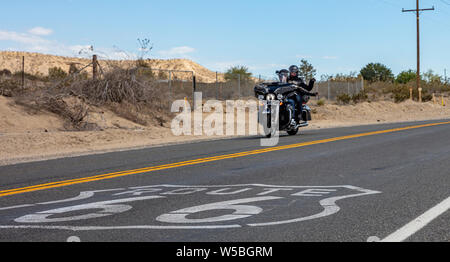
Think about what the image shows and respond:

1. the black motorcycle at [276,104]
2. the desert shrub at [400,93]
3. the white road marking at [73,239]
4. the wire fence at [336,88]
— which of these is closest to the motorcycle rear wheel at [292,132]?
the black motorcycle at [276,104]

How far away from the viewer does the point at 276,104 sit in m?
17.7

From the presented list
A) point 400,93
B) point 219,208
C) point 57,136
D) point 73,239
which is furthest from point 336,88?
point 73,239

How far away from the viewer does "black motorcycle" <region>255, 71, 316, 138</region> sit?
1766 centimetres

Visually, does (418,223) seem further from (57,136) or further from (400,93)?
(400,93)

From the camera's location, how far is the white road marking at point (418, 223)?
547 centimetres

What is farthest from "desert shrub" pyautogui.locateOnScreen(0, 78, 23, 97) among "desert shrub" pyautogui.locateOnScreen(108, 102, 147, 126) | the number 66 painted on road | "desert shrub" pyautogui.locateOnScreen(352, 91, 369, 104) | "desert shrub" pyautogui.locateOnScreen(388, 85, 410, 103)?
"desert shrub" pyautogui.locateOnScreen(388, 85, 410, 103)

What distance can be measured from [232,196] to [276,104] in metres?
9.99

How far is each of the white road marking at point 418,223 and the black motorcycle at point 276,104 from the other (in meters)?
10.4

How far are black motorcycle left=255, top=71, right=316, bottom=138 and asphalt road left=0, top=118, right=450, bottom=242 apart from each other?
387cm

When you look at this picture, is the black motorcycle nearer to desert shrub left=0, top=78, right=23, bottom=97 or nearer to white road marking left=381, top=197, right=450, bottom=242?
white road marking left=381, top=197, right=450, bottom=242

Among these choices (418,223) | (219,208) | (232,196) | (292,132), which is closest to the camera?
(418,223)

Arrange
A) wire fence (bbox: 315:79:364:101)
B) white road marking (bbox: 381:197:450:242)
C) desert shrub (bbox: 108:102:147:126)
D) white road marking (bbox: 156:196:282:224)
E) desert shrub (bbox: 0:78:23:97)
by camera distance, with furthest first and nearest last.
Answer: wire fence (bbox: 315:79:364:101) < desert shrub (bbox: 108:102:147:126) < desert shrub (bbox: 0:78:23:97) < white road marking (bbox: 156:196:282:224) < white road marking (bbox: 381:197:450:242)
